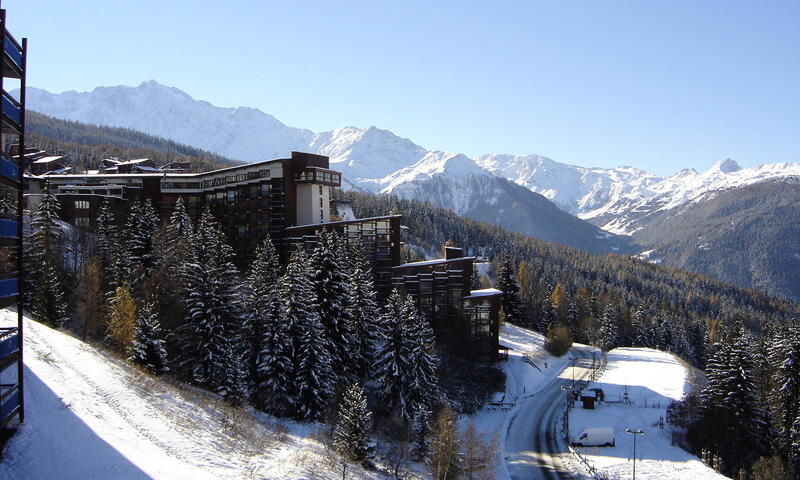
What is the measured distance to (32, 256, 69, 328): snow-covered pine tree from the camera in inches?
1834

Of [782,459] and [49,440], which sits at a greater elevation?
[49,440]

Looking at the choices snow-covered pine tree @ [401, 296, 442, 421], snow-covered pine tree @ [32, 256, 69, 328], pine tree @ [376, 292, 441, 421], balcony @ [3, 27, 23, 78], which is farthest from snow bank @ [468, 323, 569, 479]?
balcony @ [3, 27, 23, 78]

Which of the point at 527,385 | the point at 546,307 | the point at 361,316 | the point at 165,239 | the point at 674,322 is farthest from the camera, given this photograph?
the point at 674,322

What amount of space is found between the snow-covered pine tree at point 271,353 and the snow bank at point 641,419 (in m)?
25.5

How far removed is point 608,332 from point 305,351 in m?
81.4

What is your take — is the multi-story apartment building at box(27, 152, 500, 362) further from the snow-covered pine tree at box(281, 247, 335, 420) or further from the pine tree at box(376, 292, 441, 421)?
the snow-covered pine tree at box(281, 247, 335, 420)

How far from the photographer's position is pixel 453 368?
66.2 m

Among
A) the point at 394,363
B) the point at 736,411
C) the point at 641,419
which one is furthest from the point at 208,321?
→ the point at 736,411

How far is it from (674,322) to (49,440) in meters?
136

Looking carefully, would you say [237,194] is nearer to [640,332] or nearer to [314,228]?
[314,228]

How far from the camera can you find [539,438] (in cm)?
5606

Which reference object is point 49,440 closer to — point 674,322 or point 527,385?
point 527,385

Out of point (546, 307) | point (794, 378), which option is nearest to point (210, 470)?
point (794, 378)

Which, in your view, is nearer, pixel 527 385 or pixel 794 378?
pixel 794 378
